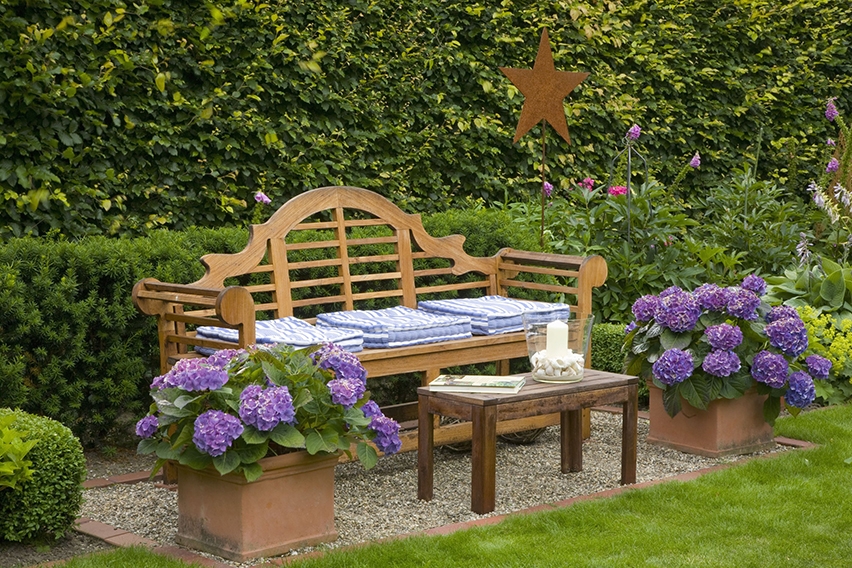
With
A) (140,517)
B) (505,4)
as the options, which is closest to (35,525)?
(140,517)

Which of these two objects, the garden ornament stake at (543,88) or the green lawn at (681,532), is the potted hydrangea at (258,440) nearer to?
the green lawn at (681,532)

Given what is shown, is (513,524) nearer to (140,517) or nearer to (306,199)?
(140,517)

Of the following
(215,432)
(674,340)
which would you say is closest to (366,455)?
(215,432)

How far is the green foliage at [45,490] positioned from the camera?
10.8 feet

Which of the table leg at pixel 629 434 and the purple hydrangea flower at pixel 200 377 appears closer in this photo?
the purple hydrangea flower at pixel 200 377

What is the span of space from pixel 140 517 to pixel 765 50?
7.00m

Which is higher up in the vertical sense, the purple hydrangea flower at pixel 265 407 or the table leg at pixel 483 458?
the purple hydrangea flower at pixel 265 407

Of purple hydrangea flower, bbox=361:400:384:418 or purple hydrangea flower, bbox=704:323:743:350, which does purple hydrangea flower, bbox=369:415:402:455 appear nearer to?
purple hydrangea flower, bbox=361:400:384:418

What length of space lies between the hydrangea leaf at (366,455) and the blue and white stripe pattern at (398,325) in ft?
2.99

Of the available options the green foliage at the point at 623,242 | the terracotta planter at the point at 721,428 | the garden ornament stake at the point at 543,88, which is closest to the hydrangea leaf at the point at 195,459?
the terracotta planter at the point at 721,428

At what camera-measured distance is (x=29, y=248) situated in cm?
430

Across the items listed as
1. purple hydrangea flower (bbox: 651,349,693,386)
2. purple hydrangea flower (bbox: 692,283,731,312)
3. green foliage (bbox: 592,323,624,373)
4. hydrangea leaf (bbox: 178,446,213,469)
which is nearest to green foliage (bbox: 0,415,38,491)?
hydrangea leaf (bbox: 178,446,213,469)

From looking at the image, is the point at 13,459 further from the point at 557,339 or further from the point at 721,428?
the point at 721,428

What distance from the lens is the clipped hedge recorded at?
13.8ft
